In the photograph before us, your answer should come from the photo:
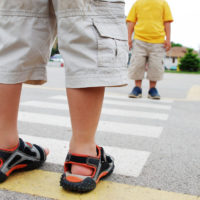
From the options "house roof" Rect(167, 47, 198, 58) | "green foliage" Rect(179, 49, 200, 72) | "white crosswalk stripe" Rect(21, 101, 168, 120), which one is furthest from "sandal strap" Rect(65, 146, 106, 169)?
"house roof" Rect(167, 47, 198, 58)

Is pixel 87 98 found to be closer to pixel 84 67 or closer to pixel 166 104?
pixel 84 67

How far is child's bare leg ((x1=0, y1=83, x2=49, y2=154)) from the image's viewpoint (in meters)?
1.49

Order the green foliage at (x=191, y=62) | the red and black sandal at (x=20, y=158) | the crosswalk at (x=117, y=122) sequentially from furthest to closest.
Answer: the green foliage at (x=191, y=62)
the crosswalk at (x=117, y=122)
the red and black sandal at (x=20, y=158)

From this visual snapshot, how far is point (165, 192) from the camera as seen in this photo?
4.78 feet

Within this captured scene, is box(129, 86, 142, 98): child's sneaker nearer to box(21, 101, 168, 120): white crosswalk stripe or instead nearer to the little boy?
box(21, 101, 168, 120): white crosswalk stripe

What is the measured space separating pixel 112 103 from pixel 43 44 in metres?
2.90

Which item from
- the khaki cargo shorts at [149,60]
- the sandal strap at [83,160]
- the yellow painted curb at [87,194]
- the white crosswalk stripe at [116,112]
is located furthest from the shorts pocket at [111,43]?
the khaki cargo shorts at [149,60]

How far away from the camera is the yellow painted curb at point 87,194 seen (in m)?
1.40

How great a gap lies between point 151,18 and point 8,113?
397cm

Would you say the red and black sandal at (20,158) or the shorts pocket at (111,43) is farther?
the red and black sandal at (20,158)

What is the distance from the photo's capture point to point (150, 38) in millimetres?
5098

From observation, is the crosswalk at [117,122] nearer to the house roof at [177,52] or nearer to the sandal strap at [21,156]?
the sandal strap at [21,156]

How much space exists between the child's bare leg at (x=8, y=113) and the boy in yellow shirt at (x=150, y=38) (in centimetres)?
362

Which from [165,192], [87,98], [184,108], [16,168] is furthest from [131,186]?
[184,108]
